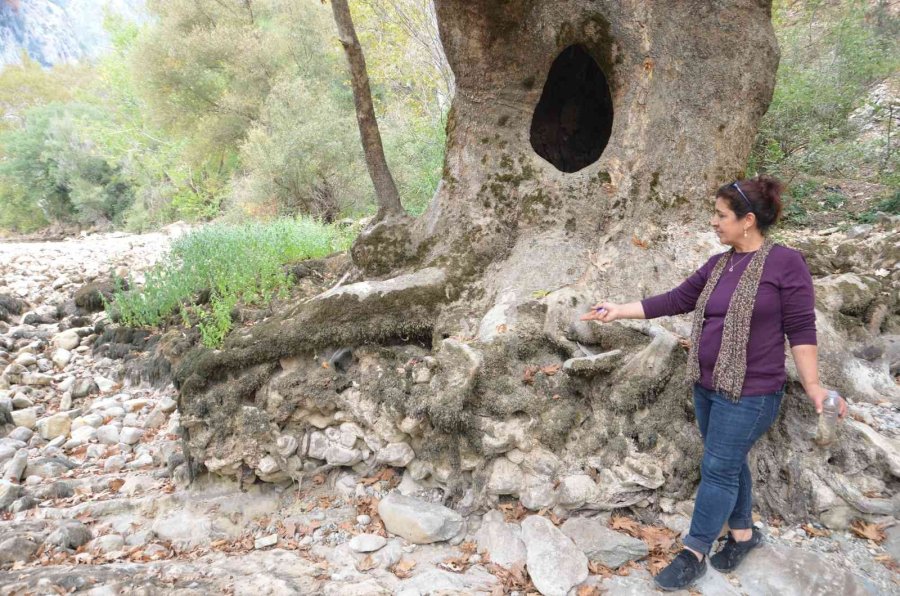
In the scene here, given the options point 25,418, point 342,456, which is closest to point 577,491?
point 342,456

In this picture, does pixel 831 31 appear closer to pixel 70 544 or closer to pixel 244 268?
pixel 244 268

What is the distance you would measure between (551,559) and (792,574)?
1.08m

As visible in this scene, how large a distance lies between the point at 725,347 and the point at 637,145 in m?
2.27

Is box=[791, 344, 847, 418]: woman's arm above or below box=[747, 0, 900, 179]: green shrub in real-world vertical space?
below

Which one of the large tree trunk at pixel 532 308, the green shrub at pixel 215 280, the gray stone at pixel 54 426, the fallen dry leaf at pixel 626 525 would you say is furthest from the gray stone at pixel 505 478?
the gray stone at pixel 54 426

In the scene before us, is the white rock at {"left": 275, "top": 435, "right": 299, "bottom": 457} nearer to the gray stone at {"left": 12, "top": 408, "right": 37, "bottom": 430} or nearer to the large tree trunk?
the large tree trunk

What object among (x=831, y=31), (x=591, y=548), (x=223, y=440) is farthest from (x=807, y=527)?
(x=831, y=31)

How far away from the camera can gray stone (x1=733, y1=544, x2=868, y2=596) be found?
232cm

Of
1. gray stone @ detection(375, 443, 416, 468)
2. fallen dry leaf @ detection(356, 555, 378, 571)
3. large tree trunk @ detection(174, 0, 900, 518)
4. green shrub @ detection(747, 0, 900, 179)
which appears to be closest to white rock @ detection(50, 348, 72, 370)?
large tree trunk @ detection(174, 0, 900, 518)

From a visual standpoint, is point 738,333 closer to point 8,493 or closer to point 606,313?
point 606,313

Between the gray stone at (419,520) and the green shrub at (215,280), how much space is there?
253 centimetres

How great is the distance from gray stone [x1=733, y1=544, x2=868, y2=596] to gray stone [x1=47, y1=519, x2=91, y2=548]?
146 inches

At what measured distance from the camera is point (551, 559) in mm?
2615

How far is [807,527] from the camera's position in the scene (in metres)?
2.67
